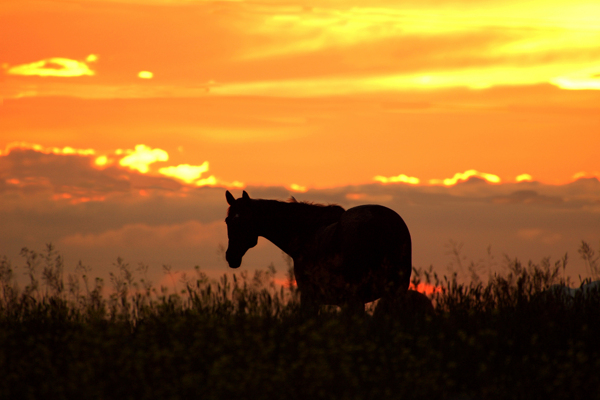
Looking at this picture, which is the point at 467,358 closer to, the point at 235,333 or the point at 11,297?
the point at 235,333

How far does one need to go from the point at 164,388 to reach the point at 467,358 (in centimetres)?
373

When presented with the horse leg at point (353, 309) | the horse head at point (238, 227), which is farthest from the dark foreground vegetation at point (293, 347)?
the horse head at point (238, 227)

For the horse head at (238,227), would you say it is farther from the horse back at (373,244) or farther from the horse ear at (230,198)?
the horse back at (373,244)

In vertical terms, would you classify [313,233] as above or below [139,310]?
above

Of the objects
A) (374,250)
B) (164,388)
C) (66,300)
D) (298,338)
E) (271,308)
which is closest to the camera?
(164,388)

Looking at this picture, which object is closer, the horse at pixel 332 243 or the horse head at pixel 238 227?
the horse at pixel 332 243

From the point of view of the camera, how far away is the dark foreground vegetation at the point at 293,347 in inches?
261

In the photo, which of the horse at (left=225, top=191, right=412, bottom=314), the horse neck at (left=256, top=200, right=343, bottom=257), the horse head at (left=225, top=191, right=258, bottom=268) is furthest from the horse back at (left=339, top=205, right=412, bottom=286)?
the horse head at (left=225, top=191, right=258, bottom=268)

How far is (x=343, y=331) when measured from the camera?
25.0ft

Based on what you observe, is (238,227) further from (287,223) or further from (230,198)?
(287,223)

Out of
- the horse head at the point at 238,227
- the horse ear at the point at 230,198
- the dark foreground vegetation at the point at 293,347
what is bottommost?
the dark foreground vegetation at the point at 293,347

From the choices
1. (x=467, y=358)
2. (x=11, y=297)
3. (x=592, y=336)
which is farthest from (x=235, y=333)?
(x=592, y=336)

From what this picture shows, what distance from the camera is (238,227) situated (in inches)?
473

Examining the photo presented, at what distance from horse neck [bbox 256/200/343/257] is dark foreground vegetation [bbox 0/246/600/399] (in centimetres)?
302
